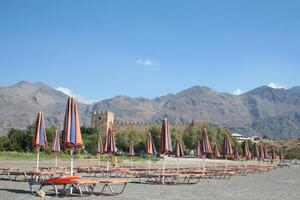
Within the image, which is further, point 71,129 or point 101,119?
point 101,119

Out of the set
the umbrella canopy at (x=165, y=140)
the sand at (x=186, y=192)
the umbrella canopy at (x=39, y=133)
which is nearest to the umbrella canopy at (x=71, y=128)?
the sand at (x=186, y=192)

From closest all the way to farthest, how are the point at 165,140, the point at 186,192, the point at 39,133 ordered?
the point at 186,192 < the point at 39,133 < the point at 165,140

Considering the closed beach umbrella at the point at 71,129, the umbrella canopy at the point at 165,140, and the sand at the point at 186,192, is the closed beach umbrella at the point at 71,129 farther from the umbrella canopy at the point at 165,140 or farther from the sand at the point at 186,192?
the umbrella canopy at the point at 165,140

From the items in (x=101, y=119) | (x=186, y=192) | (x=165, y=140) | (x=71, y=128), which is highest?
(x=101, y=119)

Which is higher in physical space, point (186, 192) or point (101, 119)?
point (101, 119)

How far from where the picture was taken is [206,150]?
3033 centimetres

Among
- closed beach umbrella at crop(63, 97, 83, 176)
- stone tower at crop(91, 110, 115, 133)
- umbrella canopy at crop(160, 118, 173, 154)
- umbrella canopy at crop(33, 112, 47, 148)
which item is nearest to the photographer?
closed beach umbrella at crop(63, 97, 83, 176)

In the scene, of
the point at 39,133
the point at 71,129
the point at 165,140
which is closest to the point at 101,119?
the point at 165,140

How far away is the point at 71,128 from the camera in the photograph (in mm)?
16062

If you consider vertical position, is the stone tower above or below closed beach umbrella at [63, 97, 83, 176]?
above

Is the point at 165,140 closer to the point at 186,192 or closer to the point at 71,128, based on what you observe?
the point at 186,192

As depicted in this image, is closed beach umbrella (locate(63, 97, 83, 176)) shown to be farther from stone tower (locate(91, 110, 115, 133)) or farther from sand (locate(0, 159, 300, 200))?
stone tower (locate(91, 110, 115, 133))

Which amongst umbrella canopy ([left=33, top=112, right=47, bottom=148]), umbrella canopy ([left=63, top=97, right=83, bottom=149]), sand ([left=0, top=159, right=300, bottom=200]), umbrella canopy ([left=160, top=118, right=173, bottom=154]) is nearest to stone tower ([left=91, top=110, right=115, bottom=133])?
umbrella canopy ([left=160, top=118, right=173, bottom=154])

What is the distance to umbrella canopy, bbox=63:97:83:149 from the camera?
16.0 m
